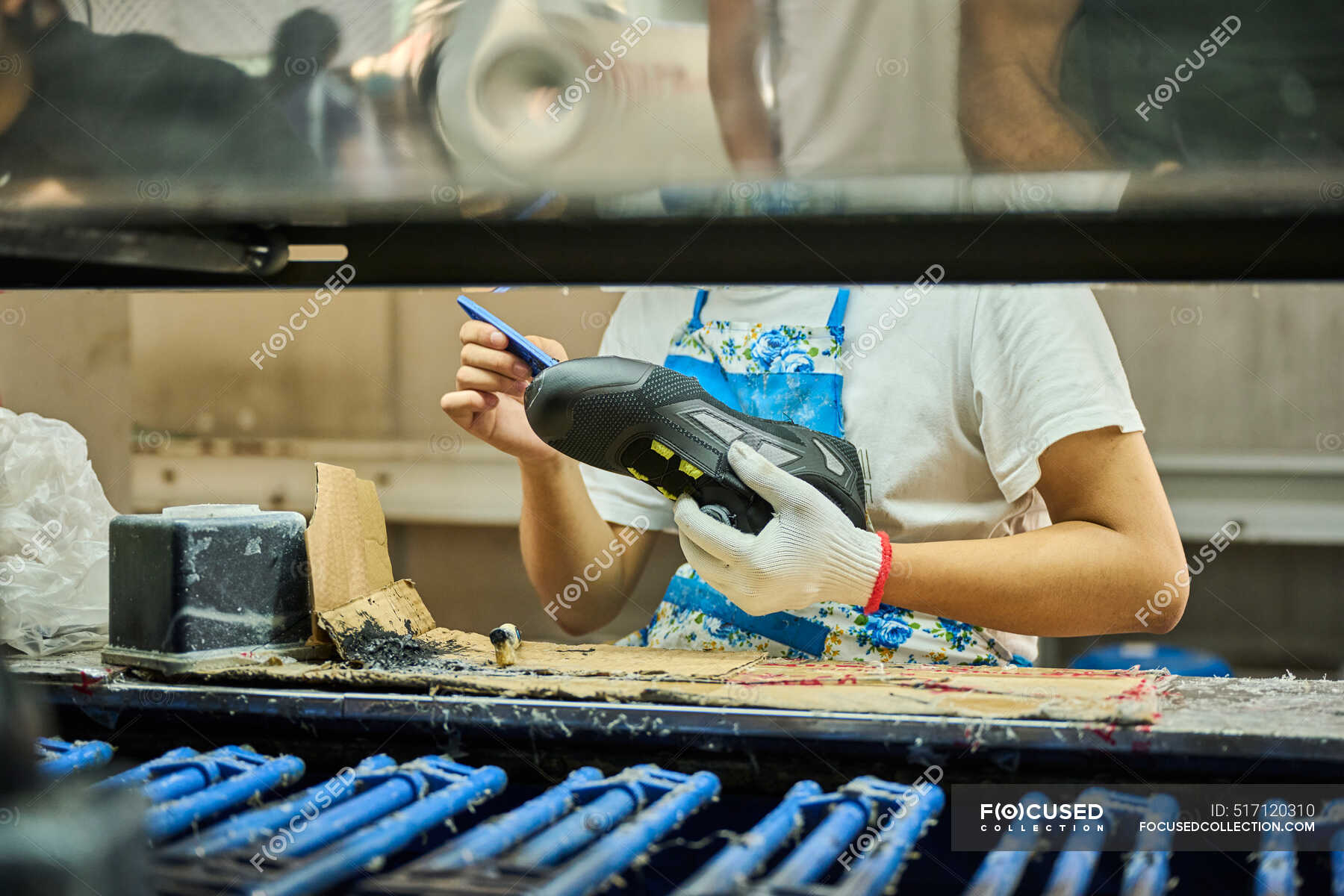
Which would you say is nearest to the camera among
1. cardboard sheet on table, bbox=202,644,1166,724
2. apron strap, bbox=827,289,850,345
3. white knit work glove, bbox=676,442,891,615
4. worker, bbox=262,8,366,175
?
worker, bbox=262,8,366,175

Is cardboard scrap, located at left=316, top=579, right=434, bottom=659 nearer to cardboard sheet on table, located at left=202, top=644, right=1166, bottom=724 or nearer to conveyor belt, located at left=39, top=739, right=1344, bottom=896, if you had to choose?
cardboard sheet on table, located at left=202, top=644, right=1166, bottom=724

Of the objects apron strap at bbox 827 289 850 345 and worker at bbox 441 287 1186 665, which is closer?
worker at bbox 441 287 1186 665

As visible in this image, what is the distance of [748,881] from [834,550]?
58cm

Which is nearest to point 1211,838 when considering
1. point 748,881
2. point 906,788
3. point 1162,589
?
point 906,788

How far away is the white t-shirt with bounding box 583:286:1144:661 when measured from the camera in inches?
48.1

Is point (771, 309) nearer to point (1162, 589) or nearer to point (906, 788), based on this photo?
point (1162, 589)

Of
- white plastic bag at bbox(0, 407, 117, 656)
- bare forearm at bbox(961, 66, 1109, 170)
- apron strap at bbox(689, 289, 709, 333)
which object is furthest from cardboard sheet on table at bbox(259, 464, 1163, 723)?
apron strap at bbox(689, 289, 709, 333)

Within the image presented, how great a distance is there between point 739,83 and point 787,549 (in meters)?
0.62

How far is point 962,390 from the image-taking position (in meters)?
1.33

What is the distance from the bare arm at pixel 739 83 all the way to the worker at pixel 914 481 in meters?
0.52

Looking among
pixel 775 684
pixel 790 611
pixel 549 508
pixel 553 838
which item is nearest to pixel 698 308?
pixel 549 508

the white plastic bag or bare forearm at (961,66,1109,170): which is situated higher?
bare forearm at (961,66,1109,170)

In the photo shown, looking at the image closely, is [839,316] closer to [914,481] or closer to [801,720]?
[914,481]

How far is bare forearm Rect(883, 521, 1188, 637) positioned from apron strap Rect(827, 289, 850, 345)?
324 millimetres
